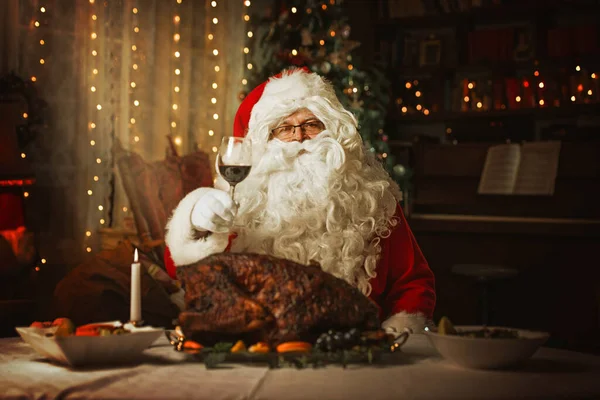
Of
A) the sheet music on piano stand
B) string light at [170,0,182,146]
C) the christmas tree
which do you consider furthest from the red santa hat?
the sheet music on piano stand

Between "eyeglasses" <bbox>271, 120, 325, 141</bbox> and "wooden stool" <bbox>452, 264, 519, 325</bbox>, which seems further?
"wooden stool" <bbox>452, 264, 519, 325</bbox>

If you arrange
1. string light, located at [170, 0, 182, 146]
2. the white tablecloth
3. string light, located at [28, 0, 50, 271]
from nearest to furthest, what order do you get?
the white tablecloth
string light, located at [28, 0, 50, 271]
string light, located at [170, 0, 182, 146]

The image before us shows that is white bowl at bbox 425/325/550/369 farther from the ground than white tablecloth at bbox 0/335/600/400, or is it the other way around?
white bowl at bbox 425/325/550/369

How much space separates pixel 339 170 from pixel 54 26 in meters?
2.43

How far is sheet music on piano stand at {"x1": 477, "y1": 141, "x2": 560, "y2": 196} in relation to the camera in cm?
512

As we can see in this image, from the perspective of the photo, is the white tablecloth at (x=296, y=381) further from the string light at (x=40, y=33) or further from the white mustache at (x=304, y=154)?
the string light at (x=40, y=33)

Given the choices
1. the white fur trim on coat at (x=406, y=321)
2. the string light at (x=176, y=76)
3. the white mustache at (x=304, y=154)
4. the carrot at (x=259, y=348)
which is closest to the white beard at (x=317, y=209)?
the white mustache at (x=304, y=154)

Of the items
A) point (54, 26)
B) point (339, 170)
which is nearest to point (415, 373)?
point (339, 170)

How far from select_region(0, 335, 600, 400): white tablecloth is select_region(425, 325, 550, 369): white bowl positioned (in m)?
0.02

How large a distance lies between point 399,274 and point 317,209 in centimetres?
37

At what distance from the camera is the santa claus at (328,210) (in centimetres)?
230

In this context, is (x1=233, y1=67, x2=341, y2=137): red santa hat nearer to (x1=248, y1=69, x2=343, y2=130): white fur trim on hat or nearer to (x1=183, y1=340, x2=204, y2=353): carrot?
(x1=248, y1=69, x2=343, y2=130): white fur trim on hat

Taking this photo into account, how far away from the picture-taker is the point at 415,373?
1.33 m

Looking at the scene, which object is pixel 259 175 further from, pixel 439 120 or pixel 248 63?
pixel 439 120
